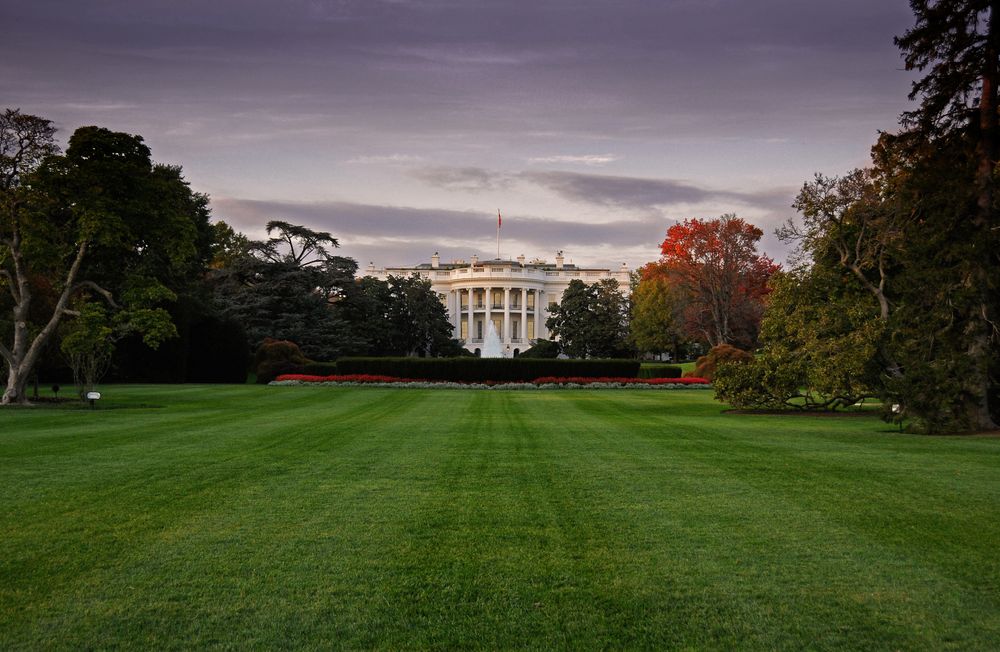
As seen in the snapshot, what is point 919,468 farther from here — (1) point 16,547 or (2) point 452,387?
(2) point 452,387

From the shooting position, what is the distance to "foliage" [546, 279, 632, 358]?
223 ft

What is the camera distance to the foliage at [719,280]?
51.3 meters

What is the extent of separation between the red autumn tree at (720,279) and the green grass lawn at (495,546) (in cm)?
3979

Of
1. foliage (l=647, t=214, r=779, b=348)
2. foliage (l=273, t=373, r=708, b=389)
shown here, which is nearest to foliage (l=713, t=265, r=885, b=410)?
foliage (l=273, t=373, r=708, b=389)

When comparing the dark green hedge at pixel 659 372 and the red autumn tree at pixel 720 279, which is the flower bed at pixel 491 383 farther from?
the red autumn tree at pixel 720 279

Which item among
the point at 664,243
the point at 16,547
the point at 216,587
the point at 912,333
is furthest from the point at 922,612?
the point at 664,243

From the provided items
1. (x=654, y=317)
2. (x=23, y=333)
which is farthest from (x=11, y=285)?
(x=654, y=317)

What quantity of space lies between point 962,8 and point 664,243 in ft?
137

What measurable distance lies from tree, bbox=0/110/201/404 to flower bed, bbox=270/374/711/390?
43.0 feet

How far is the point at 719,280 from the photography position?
51469mm

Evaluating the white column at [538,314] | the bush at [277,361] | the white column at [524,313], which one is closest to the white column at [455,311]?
the white column at [524,313]

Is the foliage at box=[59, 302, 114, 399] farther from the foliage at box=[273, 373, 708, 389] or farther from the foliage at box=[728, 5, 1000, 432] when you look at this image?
the foliage at box=[728, 5, 1000, 432]

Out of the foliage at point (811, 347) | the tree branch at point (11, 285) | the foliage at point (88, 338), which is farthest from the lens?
the tree branch at point (11, 285)

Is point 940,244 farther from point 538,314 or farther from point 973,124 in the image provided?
point 538,314
